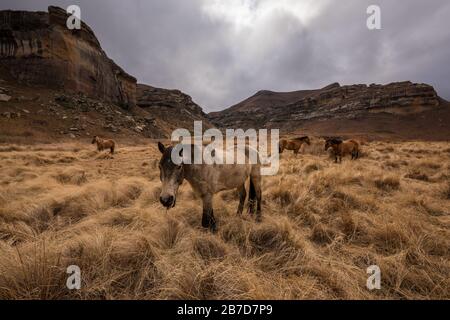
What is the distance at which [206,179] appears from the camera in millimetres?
3227

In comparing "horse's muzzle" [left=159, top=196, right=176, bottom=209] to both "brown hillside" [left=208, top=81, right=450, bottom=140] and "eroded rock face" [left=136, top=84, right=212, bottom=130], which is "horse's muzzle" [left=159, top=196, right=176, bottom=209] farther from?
"brown hillside" [left=208, top=81, right=450, bottom=140]

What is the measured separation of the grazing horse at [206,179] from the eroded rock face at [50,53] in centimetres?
4815

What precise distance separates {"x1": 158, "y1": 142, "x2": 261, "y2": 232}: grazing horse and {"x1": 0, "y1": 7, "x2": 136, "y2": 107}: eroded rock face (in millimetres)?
48152

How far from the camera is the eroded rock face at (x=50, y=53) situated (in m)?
37.5

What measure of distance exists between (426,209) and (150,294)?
511 cm

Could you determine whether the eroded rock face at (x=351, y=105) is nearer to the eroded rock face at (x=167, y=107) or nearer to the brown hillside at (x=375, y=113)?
the brown hillside at (x=375, y=113)

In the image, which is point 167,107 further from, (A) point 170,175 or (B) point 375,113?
(A) point 170,175

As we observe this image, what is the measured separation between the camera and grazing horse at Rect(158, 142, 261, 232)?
2.68 metres

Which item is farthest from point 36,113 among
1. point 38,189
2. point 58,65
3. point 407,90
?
point 407,90

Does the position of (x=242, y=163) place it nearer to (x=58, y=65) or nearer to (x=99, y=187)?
(x=99, y=187)

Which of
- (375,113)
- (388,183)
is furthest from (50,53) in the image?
(375,113)

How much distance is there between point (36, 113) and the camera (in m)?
29.8

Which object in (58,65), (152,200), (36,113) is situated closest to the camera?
(152,200)

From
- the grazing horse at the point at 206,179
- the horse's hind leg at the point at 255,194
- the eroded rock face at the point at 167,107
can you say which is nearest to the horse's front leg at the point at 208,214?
the grazing horse at the point at 206,179
